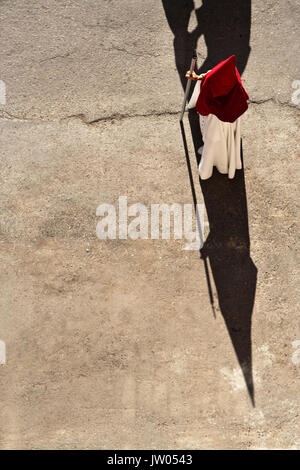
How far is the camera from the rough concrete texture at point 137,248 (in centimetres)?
489

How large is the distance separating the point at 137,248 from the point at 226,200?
3.89 feet

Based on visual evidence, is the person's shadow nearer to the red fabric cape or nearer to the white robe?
the white robe

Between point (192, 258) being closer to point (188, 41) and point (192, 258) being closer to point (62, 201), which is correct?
point (62, 201)

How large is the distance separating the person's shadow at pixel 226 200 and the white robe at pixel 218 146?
5.5 inches

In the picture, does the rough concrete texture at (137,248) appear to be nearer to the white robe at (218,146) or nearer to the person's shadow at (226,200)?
the person's shadow at (226,200)

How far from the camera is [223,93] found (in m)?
4.10

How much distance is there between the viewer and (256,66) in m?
5.39

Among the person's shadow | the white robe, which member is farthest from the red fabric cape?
the person's shadow

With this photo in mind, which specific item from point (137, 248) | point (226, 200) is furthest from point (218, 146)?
point (137, 248)

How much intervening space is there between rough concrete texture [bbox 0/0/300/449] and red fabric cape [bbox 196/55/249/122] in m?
1.05

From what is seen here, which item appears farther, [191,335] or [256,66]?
[256,66]
